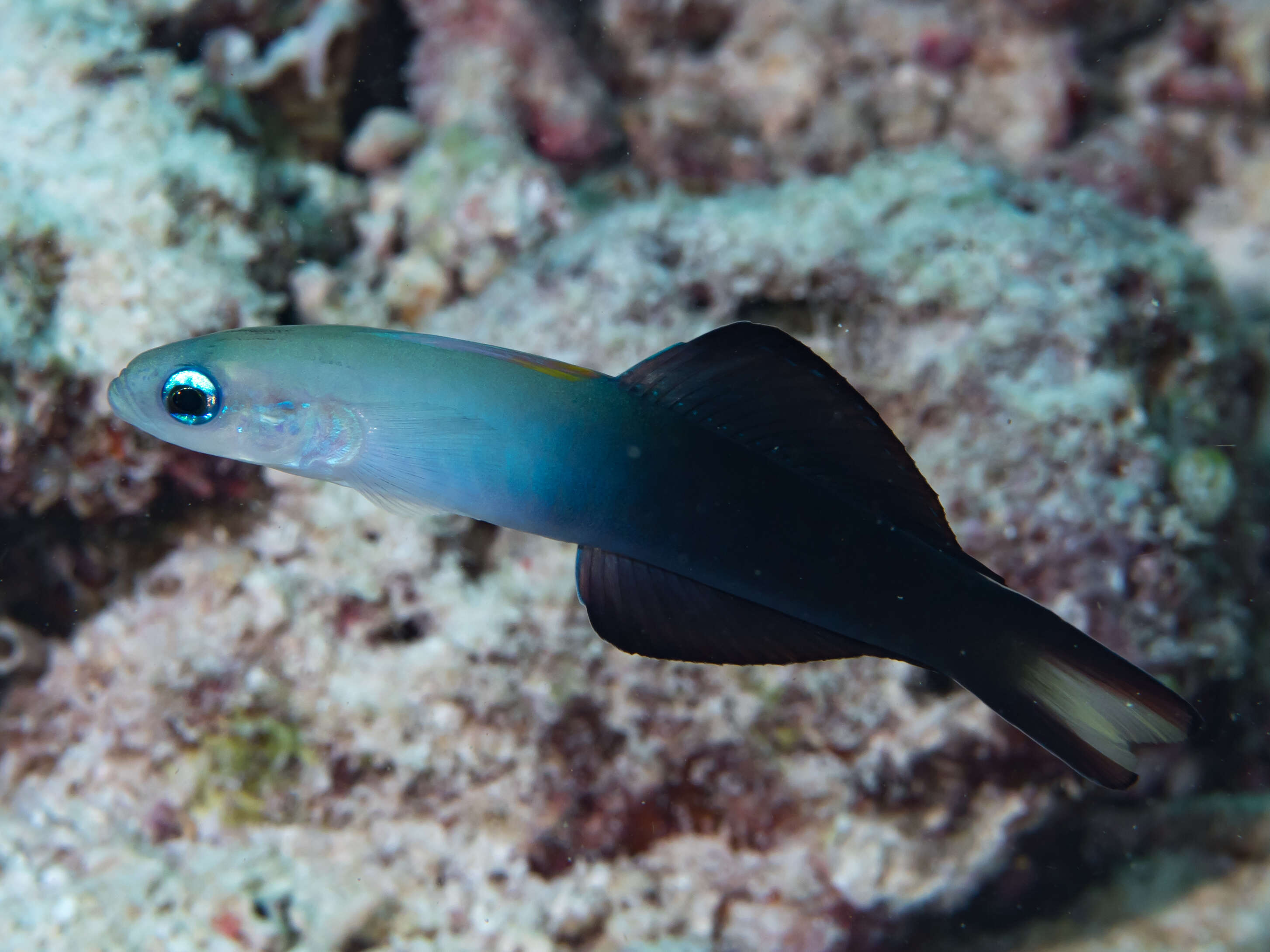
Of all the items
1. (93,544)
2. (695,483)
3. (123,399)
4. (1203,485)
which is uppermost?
(123,399)

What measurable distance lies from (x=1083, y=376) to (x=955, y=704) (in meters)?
1.25

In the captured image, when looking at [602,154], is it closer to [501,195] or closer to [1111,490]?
[501,195]

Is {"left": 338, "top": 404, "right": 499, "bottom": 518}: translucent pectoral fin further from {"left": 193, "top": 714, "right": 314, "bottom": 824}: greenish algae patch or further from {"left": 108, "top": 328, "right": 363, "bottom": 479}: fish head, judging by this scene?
{"left": 193, "top": 714, "right": 314, "bottom": 824}: greenish algae patch

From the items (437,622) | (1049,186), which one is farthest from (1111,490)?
(437,622)

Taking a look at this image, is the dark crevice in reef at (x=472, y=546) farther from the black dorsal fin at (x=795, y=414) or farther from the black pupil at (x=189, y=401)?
the black dorsal fin at (x=795, y=414)

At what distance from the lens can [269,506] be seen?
361cm

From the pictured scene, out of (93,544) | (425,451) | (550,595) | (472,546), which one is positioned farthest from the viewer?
(93,544)

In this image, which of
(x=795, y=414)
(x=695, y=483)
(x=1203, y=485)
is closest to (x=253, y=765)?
(x=695, y=483)

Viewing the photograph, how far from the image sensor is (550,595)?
311 centimetres

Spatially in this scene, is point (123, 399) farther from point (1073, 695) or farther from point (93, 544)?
point (93, 544)

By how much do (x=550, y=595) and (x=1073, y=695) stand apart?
1.88m

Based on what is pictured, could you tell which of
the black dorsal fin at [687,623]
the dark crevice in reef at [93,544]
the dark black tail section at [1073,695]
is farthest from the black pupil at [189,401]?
the dark crevice in reef at [93,544]

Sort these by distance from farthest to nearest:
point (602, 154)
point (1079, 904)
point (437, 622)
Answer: point (602, 154) < point (1079, 904) < point (437, 622)

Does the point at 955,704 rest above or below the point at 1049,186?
below
